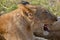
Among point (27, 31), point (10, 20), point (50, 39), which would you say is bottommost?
point (50, 39)

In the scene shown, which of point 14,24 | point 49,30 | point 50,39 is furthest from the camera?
point 50,39

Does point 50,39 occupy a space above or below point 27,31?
below

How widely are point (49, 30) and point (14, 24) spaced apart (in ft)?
4.83

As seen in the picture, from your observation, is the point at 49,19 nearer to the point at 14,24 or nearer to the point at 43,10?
the point at 43,10

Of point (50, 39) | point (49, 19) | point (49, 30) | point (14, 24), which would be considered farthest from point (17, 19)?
point (50, 39)

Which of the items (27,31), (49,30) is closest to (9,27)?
(27,31)

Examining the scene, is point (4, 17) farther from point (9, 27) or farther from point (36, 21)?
point (36, 21)

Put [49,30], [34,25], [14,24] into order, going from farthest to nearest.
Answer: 1. [49,30]
2. [34,25]
3. [14,24]

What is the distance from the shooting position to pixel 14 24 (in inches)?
135

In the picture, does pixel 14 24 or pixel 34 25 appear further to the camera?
pixel 34 25

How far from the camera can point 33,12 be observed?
3545 mm

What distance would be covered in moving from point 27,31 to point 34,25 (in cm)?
21

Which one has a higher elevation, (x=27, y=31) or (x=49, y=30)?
(x=27, y=31)

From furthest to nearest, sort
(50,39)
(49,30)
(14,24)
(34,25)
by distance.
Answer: (50,39), (49,30), (34,25), (14,24)
